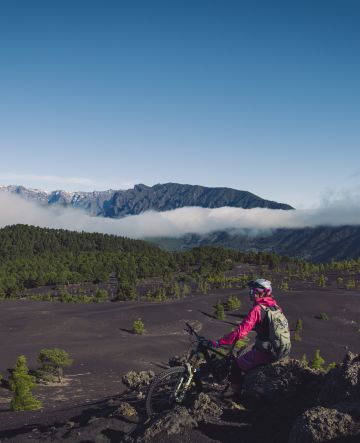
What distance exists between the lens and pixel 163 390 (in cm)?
952

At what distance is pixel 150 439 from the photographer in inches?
302

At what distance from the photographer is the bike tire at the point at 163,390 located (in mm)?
8734

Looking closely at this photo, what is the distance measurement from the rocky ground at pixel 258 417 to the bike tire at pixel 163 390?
0.33 m

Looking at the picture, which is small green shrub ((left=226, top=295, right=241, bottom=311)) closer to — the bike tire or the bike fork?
the bike tire

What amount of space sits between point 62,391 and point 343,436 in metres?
19.6

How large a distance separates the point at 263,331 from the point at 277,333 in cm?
29

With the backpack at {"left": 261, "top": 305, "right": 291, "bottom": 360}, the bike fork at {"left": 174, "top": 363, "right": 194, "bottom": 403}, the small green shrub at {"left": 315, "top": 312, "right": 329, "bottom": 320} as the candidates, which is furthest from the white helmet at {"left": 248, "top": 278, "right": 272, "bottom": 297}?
the small green shrub at {"left": 315, "top": 312, "right": 329, "bottom": 320}

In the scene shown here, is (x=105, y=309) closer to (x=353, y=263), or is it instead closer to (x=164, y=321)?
(x=164, y=321)

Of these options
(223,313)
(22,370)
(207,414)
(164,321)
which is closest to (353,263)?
(223,313)

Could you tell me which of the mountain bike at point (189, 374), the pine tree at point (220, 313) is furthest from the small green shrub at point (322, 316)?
the mountain bike at point (189, 374)

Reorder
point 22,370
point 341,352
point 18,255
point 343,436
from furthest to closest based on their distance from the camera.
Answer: point 18,255 < point 341,352 < point 22,370 < point 343,436

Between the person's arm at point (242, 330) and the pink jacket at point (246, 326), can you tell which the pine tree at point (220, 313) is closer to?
the pink jacket at point (246, 326)

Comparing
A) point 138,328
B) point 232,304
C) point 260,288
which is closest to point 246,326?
point 260,288

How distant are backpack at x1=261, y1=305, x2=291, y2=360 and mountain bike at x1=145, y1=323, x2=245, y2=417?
33.0 inches
